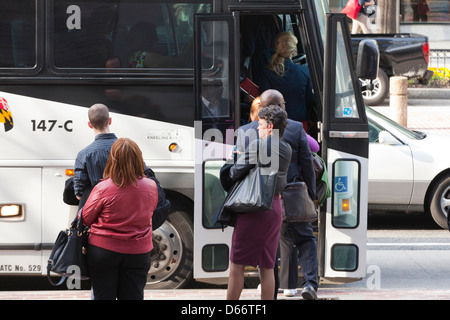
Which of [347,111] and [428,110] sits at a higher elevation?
[428,110]

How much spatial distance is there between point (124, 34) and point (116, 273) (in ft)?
8.48

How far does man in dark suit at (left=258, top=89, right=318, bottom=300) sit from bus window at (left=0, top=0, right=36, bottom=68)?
2.14 meters

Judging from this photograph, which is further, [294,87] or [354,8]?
[354,8]

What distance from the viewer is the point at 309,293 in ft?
23.8

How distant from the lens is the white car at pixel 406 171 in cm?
1086

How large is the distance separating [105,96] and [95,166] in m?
1.49

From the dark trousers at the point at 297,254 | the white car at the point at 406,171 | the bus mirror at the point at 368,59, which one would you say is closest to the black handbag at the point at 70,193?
the dark trousers at the point at 297,254

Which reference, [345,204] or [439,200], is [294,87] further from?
[439,200]

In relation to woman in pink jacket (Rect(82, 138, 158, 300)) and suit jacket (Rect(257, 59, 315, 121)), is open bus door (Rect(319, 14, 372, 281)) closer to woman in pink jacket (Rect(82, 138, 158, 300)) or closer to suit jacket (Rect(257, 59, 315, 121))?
suit jacket (Rect(257, 59, 315, 121))

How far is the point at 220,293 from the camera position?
7.73 m

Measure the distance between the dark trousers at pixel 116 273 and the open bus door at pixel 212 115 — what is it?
1769 mm

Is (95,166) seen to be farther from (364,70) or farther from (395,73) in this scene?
(395,73)

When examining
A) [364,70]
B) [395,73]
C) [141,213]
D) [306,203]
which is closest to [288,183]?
[306,203]

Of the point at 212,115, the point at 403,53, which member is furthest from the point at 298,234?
the point at 403,53
